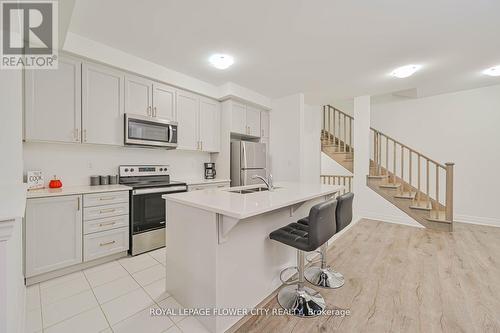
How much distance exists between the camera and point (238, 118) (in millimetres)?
4188

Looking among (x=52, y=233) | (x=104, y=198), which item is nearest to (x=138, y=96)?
(x=104, y=198)

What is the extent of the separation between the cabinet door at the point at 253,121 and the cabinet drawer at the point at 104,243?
2.77 m

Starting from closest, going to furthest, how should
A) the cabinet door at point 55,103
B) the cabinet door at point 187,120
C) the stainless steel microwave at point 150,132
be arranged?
1. the cabinet door at point 55,103
2. the stainless steel microwave at point 150,132
3. the cabinet door at point 187,120

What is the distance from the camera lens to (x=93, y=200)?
2.38 meters

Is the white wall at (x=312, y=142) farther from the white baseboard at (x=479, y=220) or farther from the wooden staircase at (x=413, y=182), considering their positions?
the white baseboard at (x=479, y=220)

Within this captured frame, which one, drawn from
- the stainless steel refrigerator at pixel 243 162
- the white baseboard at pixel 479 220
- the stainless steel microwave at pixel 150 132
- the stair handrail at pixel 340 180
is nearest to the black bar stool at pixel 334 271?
the stainless steel refrigerator at pixel 243 162

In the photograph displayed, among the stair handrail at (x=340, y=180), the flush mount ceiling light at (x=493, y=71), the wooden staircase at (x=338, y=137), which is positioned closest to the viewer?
the flush mount ceiling light at (x=493, y=71)

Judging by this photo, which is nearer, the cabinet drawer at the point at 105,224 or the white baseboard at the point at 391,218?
the cabinet drawer at the point at 105,224

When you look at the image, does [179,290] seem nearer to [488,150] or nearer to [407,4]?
[407,4]

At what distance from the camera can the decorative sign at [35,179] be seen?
227 cm

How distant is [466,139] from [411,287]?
407 centimetres

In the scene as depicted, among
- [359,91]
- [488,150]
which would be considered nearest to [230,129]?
[359,91]

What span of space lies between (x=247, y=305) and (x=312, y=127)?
4.58 metres

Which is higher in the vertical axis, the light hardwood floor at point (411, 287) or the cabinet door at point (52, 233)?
the cabinet door at point (52, 233)
